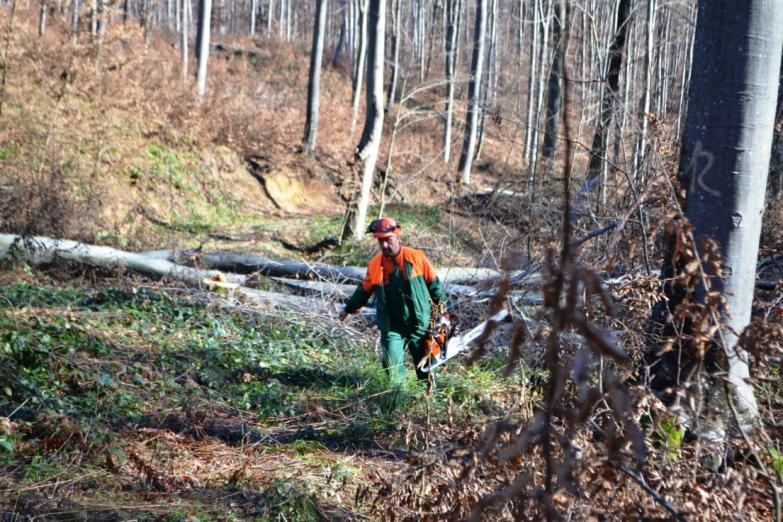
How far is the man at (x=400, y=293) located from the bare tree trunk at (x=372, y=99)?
8673mm

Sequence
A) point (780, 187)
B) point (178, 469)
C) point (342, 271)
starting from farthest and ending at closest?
point (780, 187), point (342, 271), point (178, 469)

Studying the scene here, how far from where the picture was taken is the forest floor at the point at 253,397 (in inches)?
122

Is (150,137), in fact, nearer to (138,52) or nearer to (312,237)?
(138,52)

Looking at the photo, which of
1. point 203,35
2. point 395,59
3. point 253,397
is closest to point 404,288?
point 253,397

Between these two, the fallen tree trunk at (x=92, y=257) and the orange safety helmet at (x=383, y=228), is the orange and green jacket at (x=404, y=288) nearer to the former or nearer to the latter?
the orange safety helmet at (x=383, y=228)

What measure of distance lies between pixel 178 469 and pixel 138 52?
640 inches

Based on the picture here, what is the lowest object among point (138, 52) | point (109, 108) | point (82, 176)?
point (82, 176)

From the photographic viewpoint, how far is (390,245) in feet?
23.2

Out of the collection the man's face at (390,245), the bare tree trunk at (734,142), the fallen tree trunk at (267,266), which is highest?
the bare tree trunk at (734,142)

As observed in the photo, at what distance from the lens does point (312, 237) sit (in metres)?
17.6

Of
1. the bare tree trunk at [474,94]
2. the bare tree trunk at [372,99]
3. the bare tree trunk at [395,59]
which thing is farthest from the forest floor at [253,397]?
the bare tree trunk at [474,94]

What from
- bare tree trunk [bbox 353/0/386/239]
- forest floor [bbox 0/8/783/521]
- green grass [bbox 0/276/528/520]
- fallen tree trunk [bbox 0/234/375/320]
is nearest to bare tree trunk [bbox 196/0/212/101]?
forest floor [bbox 0/8/783/521]

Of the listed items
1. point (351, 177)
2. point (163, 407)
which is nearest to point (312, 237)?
point (351, 177)

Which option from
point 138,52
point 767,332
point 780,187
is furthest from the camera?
point 138,52
